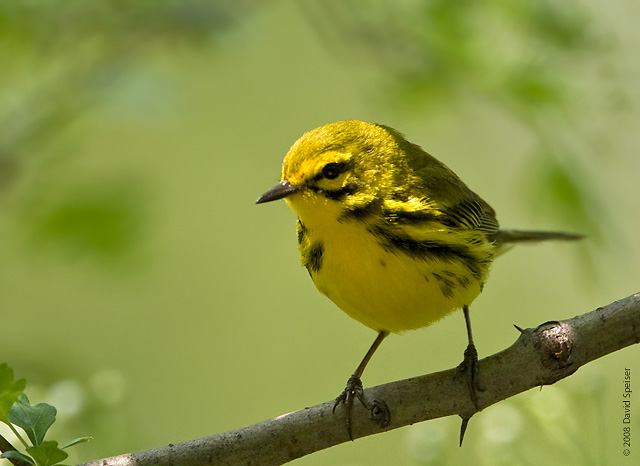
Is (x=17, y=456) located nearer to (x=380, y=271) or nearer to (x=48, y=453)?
(x=48, y=453)

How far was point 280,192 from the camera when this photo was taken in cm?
294

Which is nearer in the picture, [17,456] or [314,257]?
[17,456]

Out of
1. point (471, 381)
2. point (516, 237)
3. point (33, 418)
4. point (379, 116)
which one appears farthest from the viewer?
point (516, 237)

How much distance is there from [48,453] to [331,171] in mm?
1639

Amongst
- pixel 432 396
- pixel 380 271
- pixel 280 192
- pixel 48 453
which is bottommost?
pixel 432 396

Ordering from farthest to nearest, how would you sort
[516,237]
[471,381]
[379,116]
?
[516,237] < [379,116] < [471,381]

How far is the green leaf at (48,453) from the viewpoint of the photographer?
1593 millimetres

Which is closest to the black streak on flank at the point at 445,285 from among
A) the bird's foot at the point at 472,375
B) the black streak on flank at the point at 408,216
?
the black streak on flank at the point at 408,216

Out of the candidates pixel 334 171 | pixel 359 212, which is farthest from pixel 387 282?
pixel 334 171

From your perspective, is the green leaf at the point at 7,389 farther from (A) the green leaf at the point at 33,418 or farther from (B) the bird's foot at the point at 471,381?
(B) the bird's foot at the point at 471,381

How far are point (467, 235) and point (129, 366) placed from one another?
176 inches

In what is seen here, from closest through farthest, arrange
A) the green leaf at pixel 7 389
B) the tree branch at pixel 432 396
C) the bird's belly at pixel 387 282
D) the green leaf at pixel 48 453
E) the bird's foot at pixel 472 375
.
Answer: the green leaf at pixel 48 453 → the green leaf at pixel 7 389 → the tree branch at pixel 432 396 → the bird's foot at pixel 472 375 → the bird's belly at pixel 387 282

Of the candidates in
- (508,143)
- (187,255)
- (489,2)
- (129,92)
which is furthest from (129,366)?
(489,2)

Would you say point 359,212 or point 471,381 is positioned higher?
point 359,212
